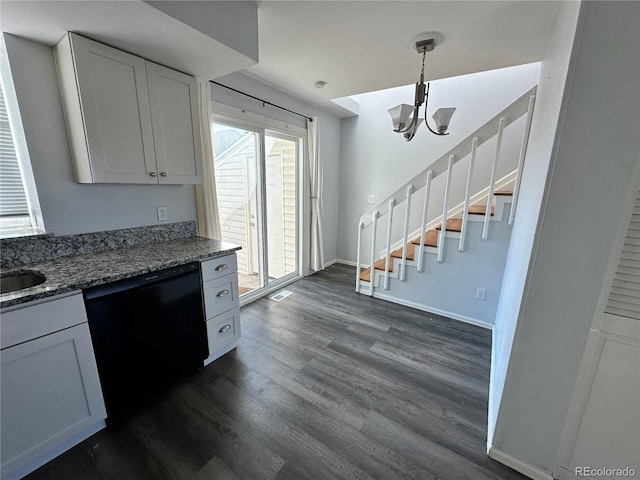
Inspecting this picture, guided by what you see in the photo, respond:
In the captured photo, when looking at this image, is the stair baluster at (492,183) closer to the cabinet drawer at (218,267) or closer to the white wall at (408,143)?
the white wall at (408,143)

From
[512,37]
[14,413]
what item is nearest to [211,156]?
[14,413]

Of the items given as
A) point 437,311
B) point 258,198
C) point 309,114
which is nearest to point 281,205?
point 258,198

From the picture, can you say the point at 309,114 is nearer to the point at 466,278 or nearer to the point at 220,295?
the point at 220,295

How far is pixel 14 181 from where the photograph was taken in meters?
1.55

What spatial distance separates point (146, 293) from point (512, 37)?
3015 mm

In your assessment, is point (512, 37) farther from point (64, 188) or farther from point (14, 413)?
point (14, 413)

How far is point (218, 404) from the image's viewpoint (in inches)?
64.9

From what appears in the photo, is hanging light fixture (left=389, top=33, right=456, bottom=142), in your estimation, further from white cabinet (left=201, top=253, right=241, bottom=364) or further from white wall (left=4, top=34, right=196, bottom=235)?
white wall (left=4, top=34, right=196, bottom=235)

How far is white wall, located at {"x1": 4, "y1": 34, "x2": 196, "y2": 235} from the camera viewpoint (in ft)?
4.73

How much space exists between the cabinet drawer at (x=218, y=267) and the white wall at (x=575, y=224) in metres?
1.83

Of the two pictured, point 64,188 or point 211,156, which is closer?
point 64,188

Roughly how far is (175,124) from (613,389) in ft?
9.30

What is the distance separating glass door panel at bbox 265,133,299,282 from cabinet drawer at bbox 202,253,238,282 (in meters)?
1.46

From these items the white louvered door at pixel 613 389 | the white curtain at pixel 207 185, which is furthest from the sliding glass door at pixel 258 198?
the white louvered door at pixel 613 389
